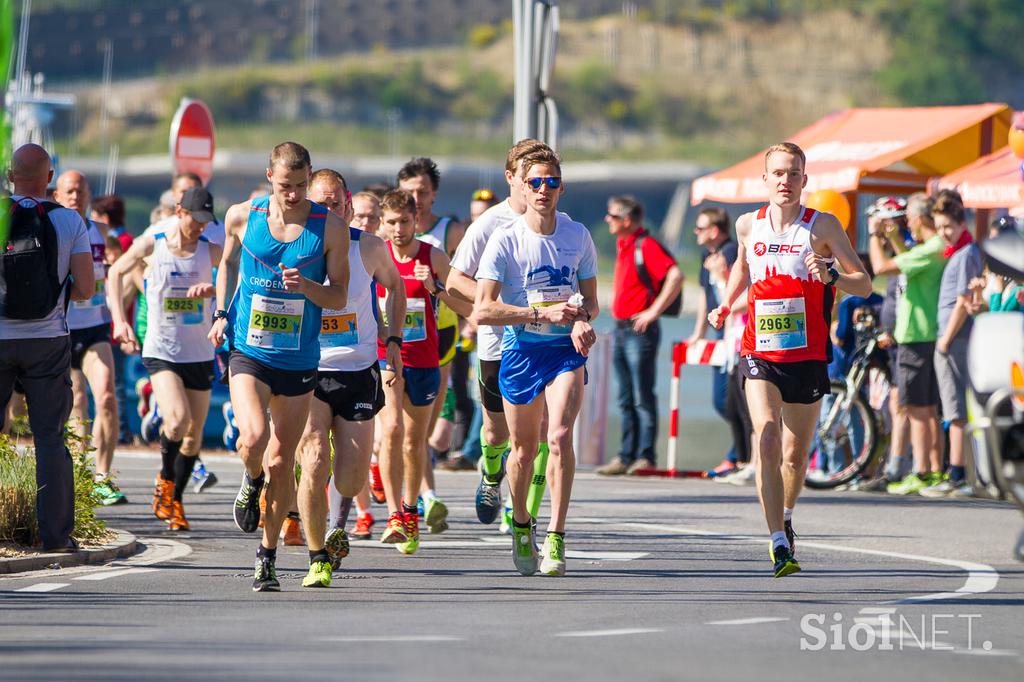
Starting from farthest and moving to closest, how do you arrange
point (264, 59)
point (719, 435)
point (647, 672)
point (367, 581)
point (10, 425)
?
point (264, 59) → point (719, 435) → point (10, 425) → point (367, 581) → point (647, 672)

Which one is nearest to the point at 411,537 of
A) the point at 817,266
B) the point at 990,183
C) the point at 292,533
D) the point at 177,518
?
the point at 292,533

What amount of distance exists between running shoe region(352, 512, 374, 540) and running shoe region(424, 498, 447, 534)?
38cm

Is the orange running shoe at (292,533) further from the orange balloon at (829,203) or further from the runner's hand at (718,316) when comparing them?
the orange balloon at (829,203)

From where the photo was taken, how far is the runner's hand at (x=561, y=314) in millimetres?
9555

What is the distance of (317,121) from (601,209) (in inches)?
1065

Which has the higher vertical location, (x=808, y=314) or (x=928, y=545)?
(x=808, y=314)

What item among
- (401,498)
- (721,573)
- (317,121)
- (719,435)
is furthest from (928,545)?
(317,121)

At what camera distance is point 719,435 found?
41.8m

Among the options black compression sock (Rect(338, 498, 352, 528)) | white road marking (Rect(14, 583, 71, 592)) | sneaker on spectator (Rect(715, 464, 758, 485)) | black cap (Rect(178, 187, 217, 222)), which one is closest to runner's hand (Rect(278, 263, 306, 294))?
black compression sock (Rect(338, 498, 352, 528))

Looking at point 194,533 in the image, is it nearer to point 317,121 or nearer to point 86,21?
point 317,121

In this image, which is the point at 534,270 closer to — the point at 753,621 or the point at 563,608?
the point at 563,608

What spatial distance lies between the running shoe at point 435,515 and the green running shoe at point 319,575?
8.97 ft

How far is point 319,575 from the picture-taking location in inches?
351

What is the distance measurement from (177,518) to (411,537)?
5.62 ft
